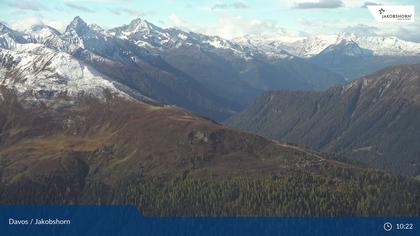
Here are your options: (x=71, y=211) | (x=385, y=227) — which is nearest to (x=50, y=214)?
(x=71, y=211)

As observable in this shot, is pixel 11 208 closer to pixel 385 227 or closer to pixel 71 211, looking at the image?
pixel 71 211

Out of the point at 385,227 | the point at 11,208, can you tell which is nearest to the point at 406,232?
the point at 385,227

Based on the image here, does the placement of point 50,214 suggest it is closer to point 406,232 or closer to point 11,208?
point 11,208

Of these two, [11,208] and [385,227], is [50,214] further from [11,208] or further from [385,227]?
[385,227]

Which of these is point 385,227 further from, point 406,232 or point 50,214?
point 50,214

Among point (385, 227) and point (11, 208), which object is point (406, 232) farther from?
point (11, 208)

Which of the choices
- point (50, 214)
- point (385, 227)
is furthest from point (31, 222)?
point (385, 227)
